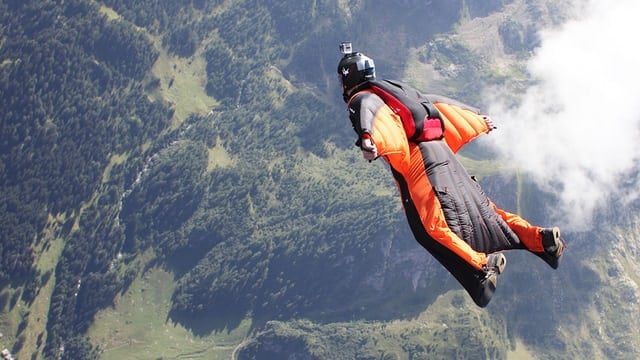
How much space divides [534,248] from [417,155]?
6915 millimetres

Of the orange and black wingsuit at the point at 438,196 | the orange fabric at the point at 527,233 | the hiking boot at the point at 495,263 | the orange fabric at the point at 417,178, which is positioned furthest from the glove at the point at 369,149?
the orange fabric at the point at 527,233

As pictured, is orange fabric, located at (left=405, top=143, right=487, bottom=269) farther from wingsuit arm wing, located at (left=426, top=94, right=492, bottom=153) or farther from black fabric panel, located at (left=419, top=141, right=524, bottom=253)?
wingsuit arm wing, located at (left=426, top=94, right=492, bottom=153)

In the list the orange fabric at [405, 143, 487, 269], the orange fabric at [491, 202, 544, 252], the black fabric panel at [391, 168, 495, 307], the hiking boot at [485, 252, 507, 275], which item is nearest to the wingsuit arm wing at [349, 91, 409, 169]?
the orange fabric at [405, 143, 487, 269]

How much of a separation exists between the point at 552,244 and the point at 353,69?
12296mm

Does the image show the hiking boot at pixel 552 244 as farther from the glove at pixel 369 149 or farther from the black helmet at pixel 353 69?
the black helmet at pixel 353 69

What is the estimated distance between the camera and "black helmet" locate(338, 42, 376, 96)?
34406 millimetres

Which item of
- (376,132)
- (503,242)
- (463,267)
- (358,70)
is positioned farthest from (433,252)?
(358,70)

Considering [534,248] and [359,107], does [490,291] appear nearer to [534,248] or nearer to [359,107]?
[534,248]

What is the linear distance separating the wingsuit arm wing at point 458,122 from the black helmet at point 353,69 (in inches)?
163

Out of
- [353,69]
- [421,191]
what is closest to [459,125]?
[421,191]

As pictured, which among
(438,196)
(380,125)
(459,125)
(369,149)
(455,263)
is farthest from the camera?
(459,125)

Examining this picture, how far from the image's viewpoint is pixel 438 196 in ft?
108

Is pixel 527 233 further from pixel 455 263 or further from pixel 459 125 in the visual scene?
pixel 459 125

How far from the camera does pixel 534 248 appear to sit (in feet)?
109
